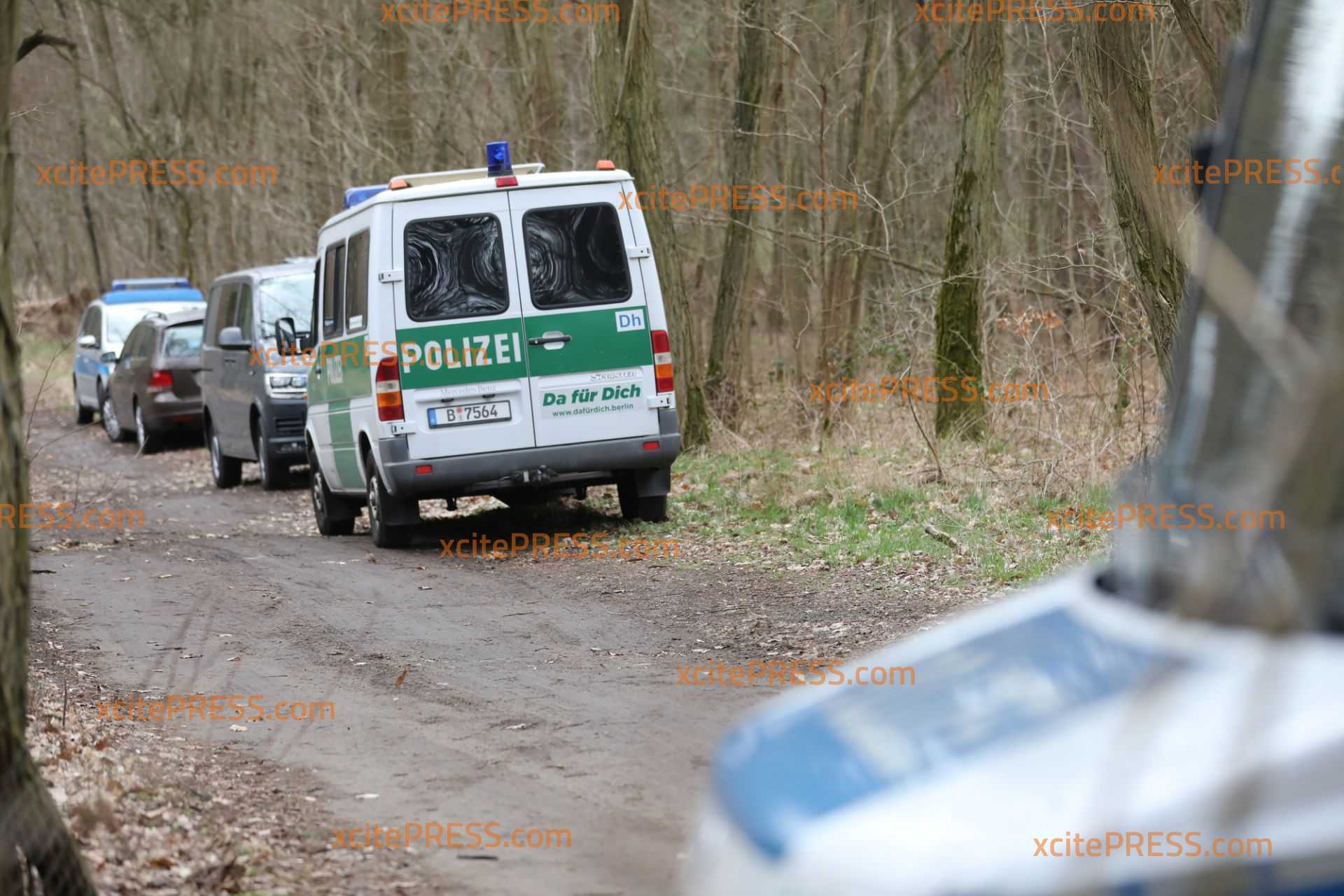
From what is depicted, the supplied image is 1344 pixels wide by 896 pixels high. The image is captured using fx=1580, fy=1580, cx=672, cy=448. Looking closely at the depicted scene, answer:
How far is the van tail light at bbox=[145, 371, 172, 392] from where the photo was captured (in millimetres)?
21578

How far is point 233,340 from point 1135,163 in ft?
32.3

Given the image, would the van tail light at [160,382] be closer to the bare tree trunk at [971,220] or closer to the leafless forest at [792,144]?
the leafless forest at [792,144]

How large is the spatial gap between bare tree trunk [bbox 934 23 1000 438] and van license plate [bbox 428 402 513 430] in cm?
496

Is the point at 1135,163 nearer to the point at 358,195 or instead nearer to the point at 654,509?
the point at 654,509

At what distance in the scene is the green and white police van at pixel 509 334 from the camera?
37.4 ft

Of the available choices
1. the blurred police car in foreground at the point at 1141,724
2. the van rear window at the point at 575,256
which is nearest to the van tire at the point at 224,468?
the van rear window at the point at 575,256

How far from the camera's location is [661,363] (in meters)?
11.7

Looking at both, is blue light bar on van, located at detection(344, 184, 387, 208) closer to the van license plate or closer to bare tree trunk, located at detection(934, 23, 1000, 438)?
the van license plate

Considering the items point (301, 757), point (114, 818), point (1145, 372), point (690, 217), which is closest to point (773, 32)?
point (690, 217)

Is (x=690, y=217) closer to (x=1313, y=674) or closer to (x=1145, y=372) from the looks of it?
(x=1145, y=372)

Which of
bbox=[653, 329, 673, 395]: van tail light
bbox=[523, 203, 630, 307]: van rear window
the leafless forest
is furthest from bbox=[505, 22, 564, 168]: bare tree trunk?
bbox=[653, 329, 673, 395]: van tail light

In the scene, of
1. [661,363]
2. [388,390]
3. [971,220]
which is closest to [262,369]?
[388,390]

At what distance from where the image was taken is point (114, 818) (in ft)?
17.6

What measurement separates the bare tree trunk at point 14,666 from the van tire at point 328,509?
31.4 feet
